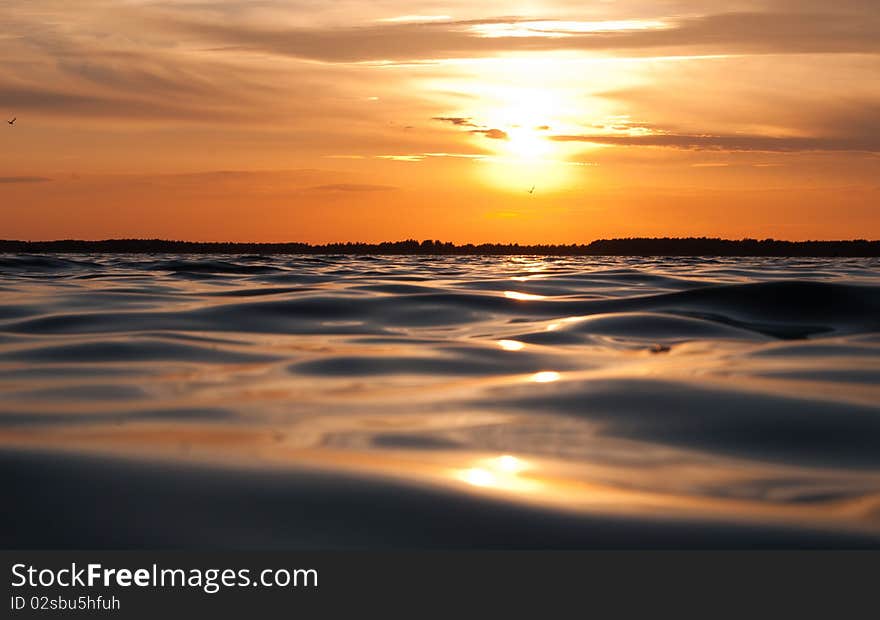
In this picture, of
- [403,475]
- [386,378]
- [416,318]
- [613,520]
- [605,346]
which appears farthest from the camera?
[416,318]

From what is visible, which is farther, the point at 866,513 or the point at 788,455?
the point at 788,455

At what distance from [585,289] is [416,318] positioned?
227 inches

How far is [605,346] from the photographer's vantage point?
7.76m

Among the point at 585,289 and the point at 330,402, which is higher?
the point at 585,289

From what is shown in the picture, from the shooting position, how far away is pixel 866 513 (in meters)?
3.29

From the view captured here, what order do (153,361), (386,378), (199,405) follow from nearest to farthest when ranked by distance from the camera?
(199,405)
(386,378)
(153,361)

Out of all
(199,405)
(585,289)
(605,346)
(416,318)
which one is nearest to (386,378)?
(199,405)

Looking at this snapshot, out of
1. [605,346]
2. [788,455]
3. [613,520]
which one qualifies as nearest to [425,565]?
[613,520]

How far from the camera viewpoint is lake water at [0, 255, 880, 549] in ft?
10.4

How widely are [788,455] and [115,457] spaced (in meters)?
2.62

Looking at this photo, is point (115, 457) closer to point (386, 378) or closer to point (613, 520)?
point (613, 520)

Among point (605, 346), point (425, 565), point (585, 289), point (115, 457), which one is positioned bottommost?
point (425, 565)

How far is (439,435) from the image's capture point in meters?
4.47

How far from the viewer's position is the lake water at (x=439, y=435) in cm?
316
